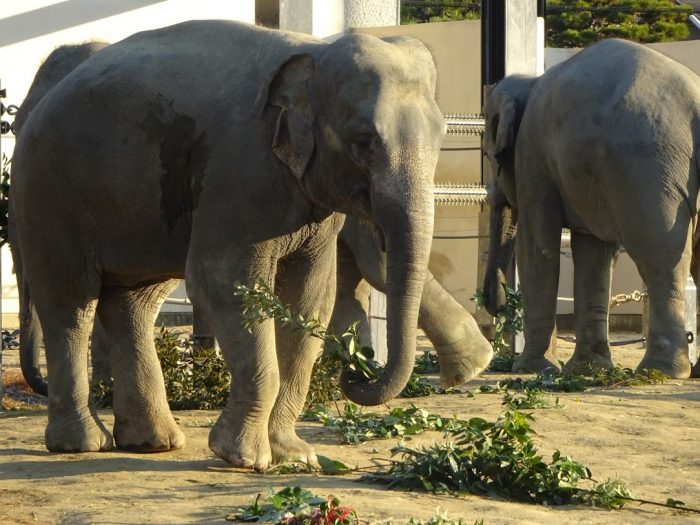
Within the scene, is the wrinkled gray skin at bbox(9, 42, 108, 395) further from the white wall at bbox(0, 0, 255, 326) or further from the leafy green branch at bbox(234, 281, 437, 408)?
the white wall at bbox(0, 0, 255, 326)

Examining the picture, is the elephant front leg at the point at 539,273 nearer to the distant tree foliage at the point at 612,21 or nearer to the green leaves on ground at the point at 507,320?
the green leaves on ground at the point at 507,320

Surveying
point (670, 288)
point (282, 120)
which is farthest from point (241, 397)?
point (670, 288)

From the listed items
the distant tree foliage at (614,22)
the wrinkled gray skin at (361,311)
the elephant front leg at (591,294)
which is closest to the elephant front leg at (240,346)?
the wrinkled gray skin at (361,311)

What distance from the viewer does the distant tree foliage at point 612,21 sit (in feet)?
99.6

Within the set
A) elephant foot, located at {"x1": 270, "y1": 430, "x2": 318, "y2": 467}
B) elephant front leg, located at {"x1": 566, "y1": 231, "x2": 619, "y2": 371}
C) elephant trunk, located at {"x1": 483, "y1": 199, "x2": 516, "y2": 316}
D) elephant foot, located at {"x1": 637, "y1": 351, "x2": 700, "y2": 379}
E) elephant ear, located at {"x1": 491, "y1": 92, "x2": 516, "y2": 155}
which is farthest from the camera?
elephant trunk, located at {"x1": 483, "y1": 199, "x2": 516, "y2": 316}

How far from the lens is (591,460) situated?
21.9ft

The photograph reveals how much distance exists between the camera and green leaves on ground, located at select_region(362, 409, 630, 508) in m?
5.74

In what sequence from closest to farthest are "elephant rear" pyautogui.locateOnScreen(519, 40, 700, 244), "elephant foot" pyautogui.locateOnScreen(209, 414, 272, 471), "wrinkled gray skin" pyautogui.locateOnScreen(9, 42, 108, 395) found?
"elephant foot" pyautogui.locateOnScreen(209, 414, 272, 471) < "wrinkled gray skin" pyautogui.locateOnScreen(9, 42, 108, 395) < "elephant rear" pyautogui.locateOnScreen(519, 40, 700, 244)

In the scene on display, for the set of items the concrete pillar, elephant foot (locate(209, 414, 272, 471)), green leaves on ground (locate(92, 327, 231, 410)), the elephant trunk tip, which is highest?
the concrete pillar

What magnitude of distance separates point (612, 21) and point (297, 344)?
25842 mm

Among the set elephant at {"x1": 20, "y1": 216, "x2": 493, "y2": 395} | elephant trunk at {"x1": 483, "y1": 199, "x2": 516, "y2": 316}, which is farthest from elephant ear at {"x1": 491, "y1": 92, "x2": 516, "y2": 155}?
elephant at {"x1": 20, "y1": 216, "x2": 493, "y2": 395}

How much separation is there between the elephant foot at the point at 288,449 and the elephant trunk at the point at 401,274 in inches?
29.9

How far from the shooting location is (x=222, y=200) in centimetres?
604

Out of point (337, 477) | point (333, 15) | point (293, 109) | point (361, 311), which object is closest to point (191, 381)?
point (361, 311)
